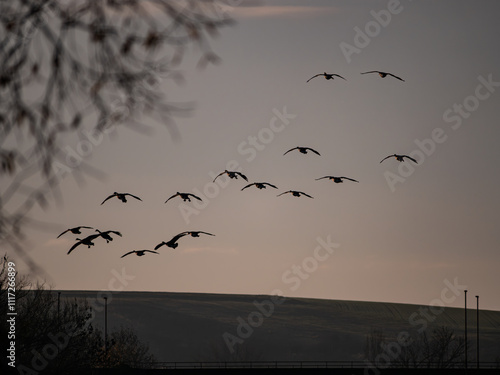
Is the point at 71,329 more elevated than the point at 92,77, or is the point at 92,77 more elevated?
the point at 71,329

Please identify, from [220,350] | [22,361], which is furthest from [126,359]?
[220,350]

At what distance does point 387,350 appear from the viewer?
149 m

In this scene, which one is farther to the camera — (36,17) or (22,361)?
(22,361)

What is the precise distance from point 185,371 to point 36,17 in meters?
65.1

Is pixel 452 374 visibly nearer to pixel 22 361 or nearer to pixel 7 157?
pixel 22 361

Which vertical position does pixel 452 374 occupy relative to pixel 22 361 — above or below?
above

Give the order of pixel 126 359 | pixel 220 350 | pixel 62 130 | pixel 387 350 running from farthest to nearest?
1. pixel 220 350
2. pixel 387 350
3. pixel 126 359
4. pixel 62 130

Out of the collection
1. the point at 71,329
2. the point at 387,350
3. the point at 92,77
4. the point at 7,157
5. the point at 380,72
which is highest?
the point at 387,350

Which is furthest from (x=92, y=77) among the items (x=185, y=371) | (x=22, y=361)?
(x=185, y=371)

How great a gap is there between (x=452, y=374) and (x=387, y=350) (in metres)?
69.3

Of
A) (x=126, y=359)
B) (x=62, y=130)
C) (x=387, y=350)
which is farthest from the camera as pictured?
(x=387, y=350)

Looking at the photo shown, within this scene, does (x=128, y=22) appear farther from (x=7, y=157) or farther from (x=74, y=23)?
(x=7, y=157)

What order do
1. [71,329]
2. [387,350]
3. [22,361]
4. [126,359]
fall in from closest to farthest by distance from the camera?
1. [22,361]
2. [71,329]
3. [126,359]
4. [387,350]

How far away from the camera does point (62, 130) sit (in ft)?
41.7
